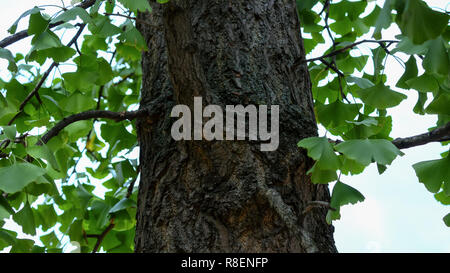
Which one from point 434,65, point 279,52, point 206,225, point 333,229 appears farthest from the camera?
point 279,52

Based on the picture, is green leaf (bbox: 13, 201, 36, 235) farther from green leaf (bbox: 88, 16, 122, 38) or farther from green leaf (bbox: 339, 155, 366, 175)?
green leaf (bbox: 339, 155, 366, 175)

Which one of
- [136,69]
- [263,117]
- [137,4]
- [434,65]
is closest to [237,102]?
[263,117]

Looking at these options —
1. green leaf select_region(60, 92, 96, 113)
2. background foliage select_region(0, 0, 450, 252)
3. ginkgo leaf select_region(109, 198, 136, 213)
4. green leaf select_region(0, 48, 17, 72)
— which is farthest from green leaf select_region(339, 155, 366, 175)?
green leaf select_region(0, 48, 17, 72)

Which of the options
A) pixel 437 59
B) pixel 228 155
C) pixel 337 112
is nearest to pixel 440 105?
pixel 437 59

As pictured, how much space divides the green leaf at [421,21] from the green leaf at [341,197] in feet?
1.32

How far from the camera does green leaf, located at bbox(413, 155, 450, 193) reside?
4.18 ft

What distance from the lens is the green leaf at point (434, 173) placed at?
4.18ft

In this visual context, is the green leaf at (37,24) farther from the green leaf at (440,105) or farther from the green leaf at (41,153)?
the green leaf at (440,105)

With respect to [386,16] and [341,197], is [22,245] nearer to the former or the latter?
→ [341,197]

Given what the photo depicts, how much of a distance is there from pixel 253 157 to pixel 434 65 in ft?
1.54

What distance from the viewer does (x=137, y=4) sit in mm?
1251

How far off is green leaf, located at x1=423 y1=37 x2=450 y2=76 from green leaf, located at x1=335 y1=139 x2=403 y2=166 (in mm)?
194

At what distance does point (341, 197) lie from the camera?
4.02 feet
